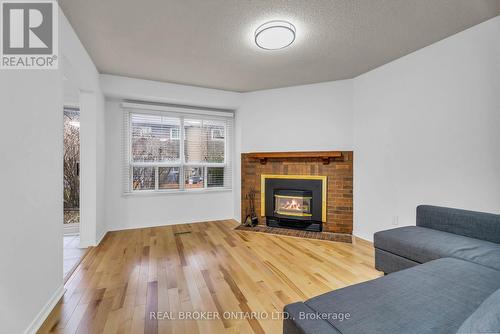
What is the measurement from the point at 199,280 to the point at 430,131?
9.91 feet

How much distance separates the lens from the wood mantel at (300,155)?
354cm

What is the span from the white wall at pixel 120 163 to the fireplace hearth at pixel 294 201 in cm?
140

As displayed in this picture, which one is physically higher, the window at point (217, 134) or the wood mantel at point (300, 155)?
the window at point (217, 134)

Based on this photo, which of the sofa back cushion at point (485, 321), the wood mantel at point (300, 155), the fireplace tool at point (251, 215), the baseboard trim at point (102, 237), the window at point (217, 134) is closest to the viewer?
the sofa back cushion at point (485, 321)

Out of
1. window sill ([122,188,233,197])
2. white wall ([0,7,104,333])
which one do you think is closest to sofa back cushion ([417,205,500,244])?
window sill ([122,188,233,197])

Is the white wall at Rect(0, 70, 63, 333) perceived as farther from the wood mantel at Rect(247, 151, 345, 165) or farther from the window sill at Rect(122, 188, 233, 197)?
the wood mantel at Rect(247, 151, 345, 165)

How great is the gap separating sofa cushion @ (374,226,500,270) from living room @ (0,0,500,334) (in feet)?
0.06

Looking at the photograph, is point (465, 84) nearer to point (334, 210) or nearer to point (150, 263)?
point (334, 210)

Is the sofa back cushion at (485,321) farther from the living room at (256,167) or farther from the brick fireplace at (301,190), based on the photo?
the brick fireplace at (301,190)

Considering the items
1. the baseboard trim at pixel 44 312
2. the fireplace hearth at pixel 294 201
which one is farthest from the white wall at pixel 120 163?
the baseboard trim at pixel 44 312

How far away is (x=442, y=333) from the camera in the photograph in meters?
0.91

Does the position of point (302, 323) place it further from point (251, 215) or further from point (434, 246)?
point (251, 215)

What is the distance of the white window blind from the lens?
391cm

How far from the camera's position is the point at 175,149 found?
4199 millimetres
